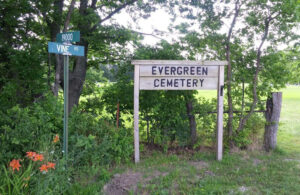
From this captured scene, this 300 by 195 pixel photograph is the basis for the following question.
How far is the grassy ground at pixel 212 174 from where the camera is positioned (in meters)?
3.86

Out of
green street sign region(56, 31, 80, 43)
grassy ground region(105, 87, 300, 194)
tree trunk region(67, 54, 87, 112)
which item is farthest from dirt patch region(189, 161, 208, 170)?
tree trunk region(67, 54, 87, 112)

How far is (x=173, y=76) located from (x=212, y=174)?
197 cm

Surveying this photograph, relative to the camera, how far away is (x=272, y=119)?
5969 millimetres

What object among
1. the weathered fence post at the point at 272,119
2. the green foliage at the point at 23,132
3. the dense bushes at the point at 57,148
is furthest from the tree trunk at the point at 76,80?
the weathered fence post at the point at 272,119

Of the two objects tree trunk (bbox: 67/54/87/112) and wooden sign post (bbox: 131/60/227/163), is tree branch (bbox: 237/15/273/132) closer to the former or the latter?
wooden sign post (bbox: 131/60/227/163)

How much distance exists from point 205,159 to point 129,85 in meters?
2.41

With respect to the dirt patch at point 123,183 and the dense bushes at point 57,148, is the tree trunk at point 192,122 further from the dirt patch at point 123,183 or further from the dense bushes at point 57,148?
the dirt patch at point 123,183

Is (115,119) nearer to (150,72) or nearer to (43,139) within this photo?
(150,72)

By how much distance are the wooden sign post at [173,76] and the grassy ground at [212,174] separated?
0.44m

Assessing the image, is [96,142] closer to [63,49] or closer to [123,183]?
[123,183]

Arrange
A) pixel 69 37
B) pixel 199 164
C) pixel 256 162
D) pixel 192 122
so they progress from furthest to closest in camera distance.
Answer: pixel 192 122
pixel 256 162
pixel 199 164
pixel 69 37

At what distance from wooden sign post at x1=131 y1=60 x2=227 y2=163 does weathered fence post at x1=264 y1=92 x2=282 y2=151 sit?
1553 mm

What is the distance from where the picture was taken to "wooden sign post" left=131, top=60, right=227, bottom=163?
16.4 feet

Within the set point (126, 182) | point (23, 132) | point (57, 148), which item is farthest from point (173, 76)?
point (23, 132)
